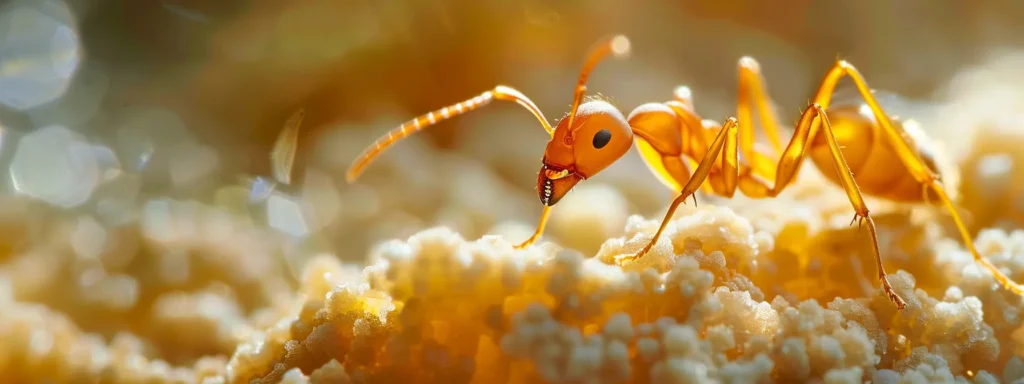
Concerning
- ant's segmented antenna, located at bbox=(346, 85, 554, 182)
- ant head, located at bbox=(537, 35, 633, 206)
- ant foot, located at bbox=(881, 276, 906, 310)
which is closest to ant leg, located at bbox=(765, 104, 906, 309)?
ant foot, located at bbox=(881, 276, 906, 310)

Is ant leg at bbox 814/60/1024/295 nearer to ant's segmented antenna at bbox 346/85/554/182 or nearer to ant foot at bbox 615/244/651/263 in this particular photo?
ant's segmented antenna at bbox 346/85/554/182

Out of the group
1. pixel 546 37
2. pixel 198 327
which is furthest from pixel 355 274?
pixel 546 37

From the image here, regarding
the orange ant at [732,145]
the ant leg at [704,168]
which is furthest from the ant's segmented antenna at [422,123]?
the ant leg at [704,168]

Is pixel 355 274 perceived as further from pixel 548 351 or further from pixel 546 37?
pixel 546 37

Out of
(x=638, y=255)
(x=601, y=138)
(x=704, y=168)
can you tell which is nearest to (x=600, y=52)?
(x=601, y=138)

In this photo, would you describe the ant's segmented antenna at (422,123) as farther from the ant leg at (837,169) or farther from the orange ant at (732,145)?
the ant leg at (837,169)

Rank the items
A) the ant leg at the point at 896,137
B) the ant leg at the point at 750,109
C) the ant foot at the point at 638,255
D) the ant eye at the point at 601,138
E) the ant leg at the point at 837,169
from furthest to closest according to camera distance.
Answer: the ant leg at the point at 750,109 < the ant leg at the point at 896,137 < the ant eye at the point at 601,138 < the ant leg at the point at 837,169 < the ant foot at the point at 638,255

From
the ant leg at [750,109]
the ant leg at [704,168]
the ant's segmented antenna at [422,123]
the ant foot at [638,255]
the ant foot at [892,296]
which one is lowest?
the ant foot at [892,296]
